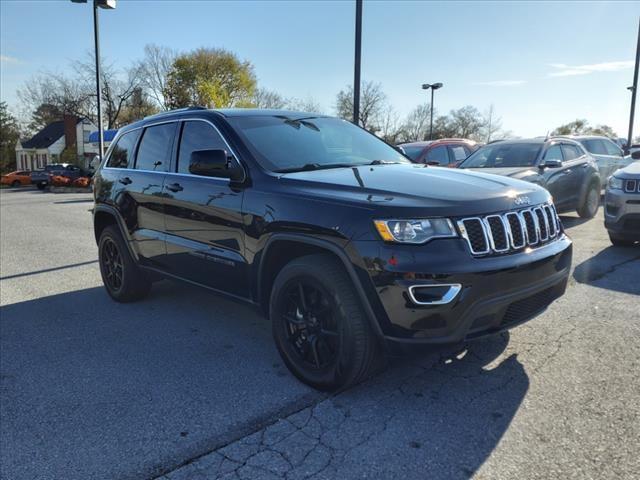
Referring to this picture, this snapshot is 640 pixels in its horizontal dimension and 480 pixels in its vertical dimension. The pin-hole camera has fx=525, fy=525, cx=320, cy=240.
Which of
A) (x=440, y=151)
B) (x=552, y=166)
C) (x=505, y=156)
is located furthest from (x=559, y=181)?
(x=440, y=151)

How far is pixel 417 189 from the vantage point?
307 cm

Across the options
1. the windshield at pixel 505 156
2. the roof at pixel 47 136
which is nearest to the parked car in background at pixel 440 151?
the windshield at pixel 505 156

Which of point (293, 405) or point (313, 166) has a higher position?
point (313, 166)

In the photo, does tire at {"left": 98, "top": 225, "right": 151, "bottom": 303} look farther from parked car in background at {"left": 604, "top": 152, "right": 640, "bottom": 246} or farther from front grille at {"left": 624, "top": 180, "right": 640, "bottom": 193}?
front grille at {"left": 624, "top": 180, "right": 640, "bottom": 193}

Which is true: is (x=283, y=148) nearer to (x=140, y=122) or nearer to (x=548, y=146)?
(x=140, y=122)

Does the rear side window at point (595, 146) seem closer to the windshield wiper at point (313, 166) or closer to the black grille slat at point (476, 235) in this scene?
the windshield wiper at point (313, 166)

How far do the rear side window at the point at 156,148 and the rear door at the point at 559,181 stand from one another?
6431 mm

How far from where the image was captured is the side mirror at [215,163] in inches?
142

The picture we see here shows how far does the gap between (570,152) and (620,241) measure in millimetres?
3036

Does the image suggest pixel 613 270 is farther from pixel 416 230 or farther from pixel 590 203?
pixel 590 203

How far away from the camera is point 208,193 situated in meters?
3.96

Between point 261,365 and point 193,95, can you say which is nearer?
point 261,365

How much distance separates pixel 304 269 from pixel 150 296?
3191 mm

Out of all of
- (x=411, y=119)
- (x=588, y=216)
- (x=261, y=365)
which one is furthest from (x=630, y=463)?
(x=411, y=119)
